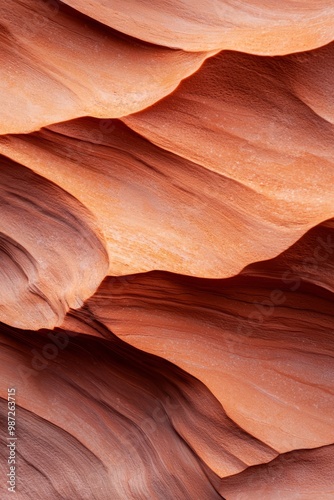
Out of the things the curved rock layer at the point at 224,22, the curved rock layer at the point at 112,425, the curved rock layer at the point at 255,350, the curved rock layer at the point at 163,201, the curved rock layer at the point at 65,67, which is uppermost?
the curved rock layer at the point at 224,22

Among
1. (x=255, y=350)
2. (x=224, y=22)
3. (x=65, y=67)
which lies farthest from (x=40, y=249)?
(x=224, y=22)

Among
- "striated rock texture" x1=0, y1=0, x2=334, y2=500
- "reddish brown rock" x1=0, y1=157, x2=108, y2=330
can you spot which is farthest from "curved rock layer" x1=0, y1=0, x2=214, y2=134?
"reddish brown rock" x1=0, y1=157, x2=108, y2=330

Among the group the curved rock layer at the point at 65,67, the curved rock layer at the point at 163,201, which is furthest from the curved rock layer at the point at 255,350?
the curved rock layer at the point at 65,67

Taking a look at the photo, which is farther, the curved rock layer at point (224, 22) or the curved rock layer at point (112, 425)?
the curved rock layer at point (112, 425)

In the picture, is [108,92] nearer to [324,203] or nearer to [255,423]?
[324,203]

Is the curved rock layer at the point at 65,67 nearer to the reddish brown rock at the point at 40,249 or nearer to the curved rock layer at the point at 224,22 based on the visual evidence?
the curved rock layer at the point at 224,22

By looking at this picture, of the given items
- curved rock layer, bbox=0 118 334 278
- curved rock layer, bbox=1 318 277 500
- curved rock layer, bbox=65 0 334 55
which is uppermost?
curved rock layer, bbox=65 0 334 55

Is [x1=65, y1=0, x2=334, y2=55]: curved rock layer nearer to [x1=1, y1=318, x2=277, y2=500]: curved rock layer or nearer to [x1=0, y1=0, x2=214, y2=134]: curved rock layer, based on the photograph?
[x1=0, y1=0, x2=214, y2=134]: curved rock layer

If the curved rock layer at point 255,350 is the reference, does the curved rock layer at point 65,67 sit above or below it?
above
